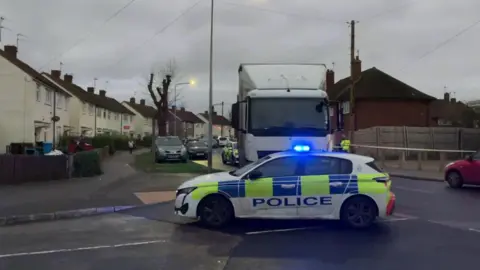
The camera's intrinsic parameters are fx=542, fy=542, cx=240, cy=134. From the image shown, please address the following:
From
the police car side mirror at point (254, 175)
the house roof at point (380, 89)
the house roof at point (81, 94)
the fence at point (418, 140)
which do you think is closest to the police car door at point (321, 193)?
the police car side mirror at point (254, 175)

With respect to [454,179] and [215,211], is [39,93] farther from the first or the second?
[215,211]

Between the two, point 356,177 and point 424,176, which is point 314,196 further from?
point 424,176

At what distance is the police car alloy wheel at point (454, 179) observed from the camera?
59.5 feet

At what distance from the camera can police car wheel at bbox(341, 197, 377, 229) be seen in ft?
32.5

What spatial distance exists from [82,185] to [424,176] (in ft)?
45.5

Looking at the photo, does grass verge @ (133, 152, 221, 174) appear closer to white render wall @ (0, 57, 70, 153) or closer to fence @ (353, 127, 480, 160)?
white render wall @ (0, 57, 70, 153)

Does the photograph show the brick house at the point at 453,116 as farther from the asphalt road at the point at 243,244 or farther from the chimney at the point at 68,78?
the chimney at the point at 68,78

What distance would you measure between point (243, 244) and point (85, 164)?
512 inches

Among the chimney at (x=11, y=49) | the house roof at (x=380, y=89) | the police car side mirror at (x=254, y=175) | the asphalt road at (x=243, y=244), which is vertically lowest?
the asphalt road at (x=243, y=244)

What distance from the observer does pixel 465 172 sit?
17.9 meters

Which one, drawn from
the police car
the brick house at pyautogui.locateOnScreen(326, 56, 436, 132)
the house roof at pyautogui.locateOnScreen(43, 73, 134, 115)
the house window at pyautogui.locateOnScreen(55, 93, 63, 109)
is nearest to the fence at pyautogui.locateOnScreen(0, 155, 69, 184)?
the police car

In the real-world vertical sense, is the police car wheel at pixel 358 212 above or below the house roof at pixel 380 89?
below

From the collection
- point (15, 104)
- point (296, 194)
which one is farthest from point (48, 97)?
point (296, 194)

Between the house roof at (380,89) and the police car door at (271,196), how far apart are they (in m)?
39.9
